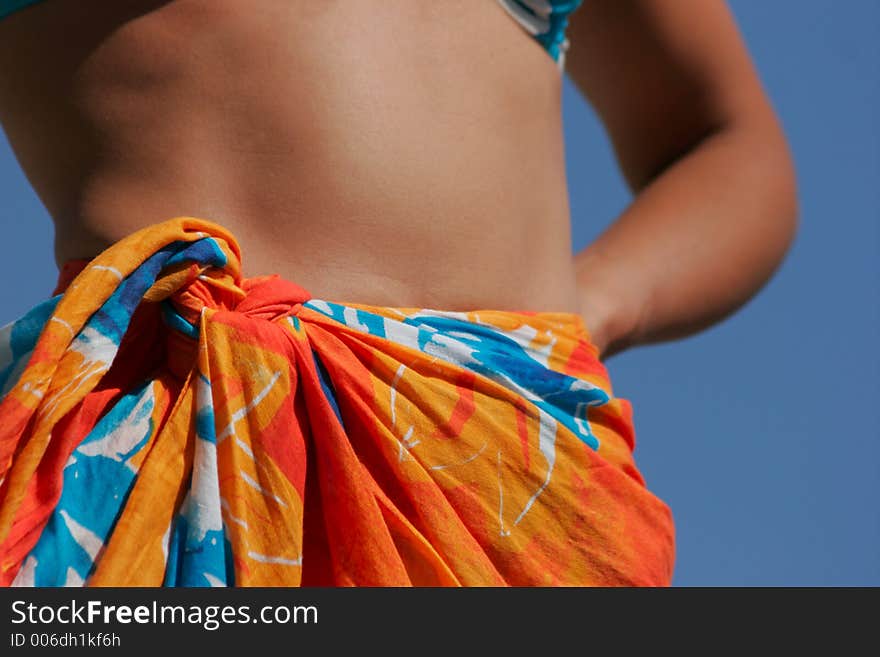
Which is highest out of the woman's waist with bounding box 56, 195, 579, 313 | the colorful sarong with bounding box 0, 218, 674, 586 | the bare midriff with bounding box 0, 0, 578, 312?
the bare midriff with bounding box 0, 0, 578, 312

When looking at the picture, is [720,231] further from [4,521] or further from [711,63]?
[4,521]

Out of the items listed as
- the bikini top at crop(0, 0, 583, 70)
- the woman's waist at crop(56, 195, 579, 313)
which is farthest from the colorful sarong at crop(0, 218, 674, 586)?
the bikini top at crop(0, 0, 583, 70)

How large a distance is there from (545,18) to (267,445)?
491mm

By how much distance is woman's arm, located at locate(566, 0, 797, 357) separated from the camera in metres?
1.24

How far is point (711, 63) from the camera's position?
1.33 meters

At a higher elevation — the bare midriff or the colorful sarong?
the bare midriff

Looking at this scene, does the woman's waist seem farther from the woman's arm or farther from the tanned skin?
the woman's arm

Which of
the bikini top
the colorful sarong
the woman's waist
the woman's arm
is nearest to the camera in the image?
the colorful sarong

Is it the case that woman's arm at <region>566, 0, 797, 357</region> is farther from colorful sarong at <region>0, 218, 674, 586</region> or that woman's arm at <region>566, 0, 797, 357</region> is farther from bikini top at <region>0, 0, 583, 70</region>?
colorful sarong at <region>0, 218, 674, 586</region>

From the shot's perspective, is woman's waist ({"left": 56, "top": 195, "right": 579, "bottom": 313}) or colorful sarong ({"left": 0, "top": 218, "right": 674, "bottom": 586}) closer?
colorful sarong ({"left": 0, "top": 218, "right": 674, "bottom": 586})

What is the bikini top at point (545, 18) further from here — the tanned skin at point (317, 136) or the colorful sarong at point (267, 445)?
the colorful sarong at point (267, 445)

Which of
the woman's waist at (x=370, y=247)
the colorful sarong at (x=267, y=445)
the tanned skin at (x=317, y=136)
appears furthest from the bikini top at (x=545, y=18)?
the colorful sarong at (x=267, y=445)

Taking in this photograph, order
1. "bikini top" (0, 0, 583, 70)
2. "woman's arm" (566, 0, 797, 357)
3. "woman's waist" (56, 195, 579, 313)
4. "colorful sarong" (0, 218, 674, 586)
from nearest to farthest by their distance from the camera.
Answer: "colorful sarong" (0, 218, 674, 586) < "woman's waist" (56, 195, 579, 313) < "bikini top" (0, 0, 583, 70) < "woman's arm" (566, 0, 797, 357)

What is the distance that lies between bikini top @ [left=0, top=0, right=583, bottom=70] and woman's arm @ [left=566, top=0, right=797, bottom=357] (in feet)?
0.75
